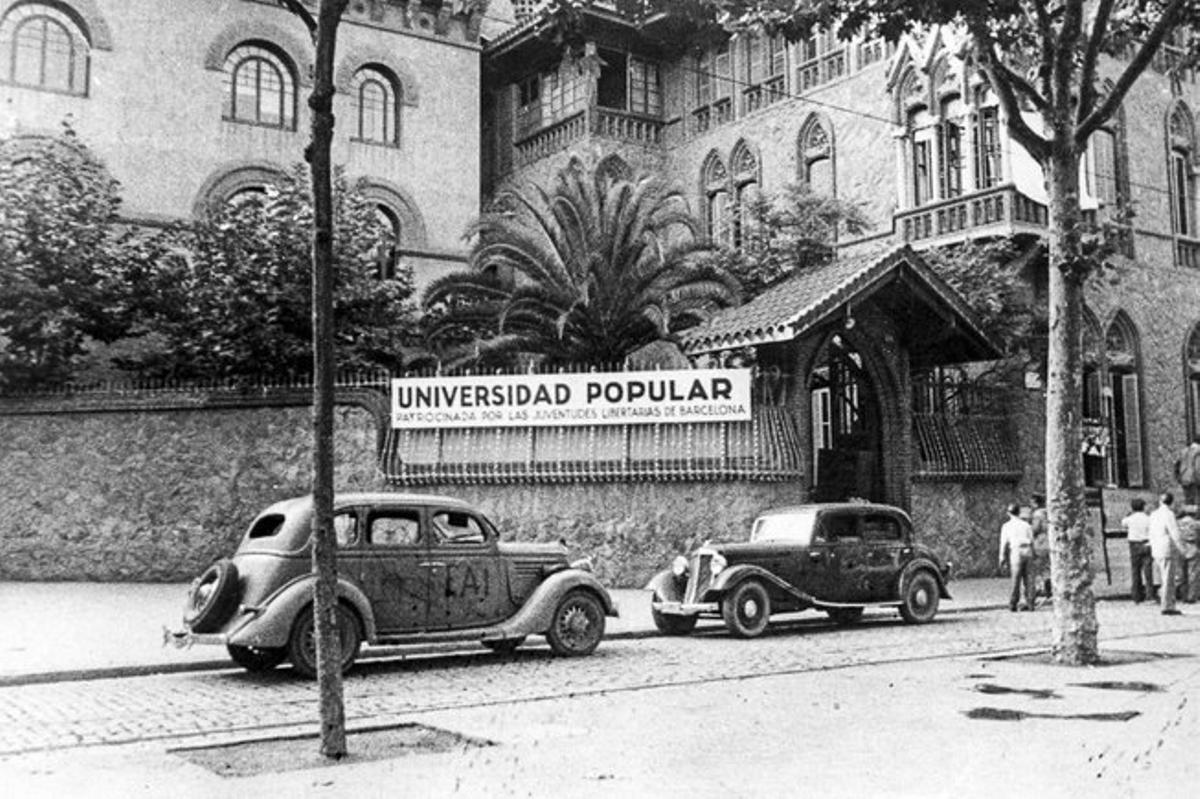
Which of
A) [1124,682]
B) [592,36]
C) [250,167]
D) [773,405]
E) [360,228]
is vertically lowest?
[1124,682]

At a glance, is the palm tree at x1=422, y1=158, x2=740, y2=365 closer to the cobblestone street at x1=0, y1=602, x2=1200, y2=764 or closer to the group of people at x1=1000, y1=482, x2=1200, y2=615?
the group of people at x1=1000, y1=482, x2=1200, y2=615

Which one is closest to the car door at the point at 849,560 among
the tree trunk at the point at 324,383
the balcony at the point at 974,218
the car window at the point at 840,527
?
the car window at the point at 840,527

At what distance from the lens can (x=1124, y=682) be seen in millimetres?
10156

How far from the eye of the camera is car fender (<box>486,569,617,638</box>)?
12.0m

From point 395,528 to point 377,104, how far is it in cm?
2190

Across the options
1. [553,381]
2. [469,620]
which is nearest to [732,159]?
[553,381]

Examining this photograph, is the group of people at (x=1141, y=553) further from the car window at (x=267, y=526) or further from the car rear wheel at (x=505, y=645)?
the car window at (x=267, y=526)

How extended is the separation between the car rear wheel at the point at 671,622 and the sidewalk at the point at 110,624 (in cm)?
18

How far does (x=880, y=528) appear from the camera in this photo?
15.5m

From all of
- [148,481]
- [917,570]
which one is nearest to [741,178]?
[917,570]

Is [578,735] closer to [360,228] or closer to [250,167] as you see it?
[360,228]

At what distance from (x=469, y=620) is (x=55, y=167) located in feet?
45.5

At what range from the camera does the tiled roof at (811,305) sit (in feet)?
60.7

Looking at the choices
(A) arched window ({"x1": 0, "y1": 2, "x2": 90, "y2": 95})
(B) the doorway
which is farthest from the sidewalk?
(A) arched window ({"x1": 0, "y1": 2, "x2": 90, "y2": 95})
